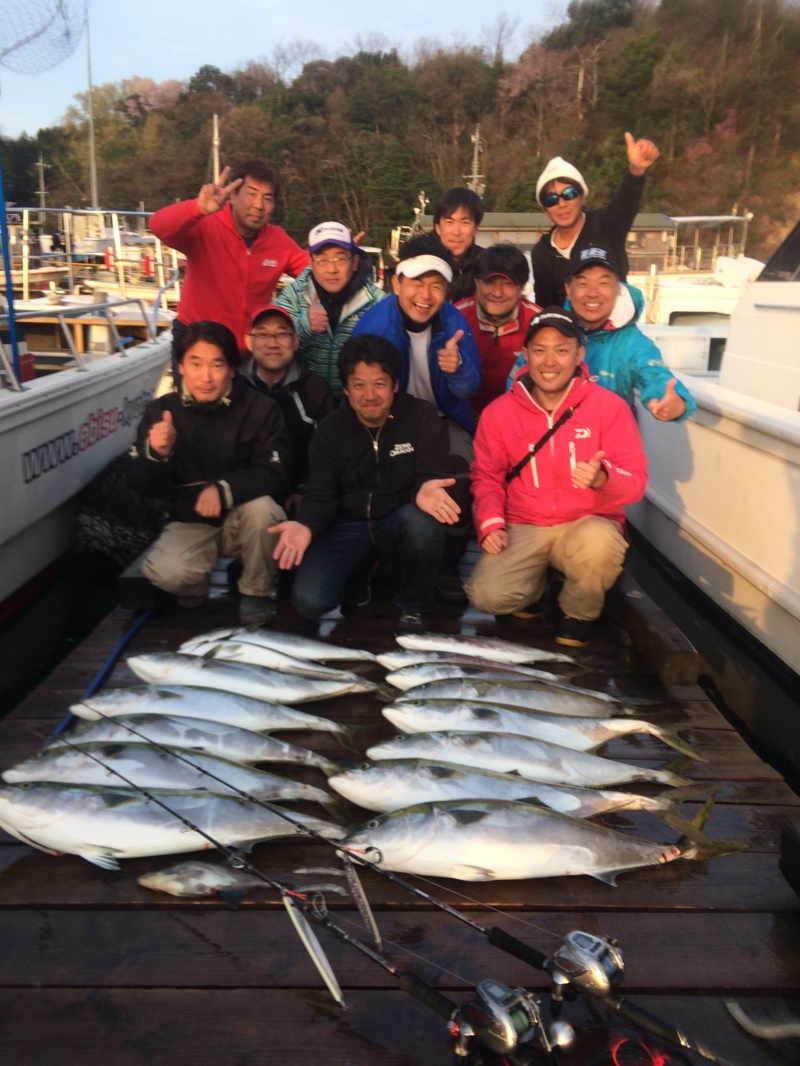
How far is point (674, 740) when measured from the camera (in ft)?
10.2

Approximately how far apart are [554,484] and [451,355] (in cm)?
90

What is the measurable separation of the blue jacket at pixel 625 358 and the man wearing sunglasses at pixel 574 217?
0.81 m

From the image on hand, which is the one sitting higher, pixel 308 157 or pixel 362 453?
pixel 308 157

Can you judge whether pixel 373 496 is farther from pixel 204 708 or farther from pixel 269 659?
pixel 204 708

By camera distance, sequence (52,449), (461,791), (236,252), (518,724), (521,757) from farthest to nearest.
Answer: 1. (52,449)
2. (236,252)
3. (518,724)
4. (521,757)
5. (461,791)

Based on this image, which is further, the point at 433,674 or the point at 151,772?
the point at 433,674

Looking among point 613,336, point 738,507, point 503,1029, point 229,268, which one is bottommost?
point 503,1029

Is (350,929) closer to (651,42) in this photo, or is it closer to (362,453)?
(362,453)

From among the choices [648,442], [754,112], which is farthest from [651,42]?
[648,442]

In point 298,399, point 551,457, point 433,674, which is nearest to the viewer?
point 433,674

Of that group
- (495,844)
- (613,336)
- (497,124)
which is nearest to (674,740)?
(495,844)

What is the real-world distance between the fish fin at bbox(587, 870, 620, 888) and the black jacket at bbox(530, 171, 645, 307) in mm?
3911

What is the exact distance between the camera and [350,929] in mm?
2125

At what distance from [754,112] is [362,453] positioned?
59.9 metres
